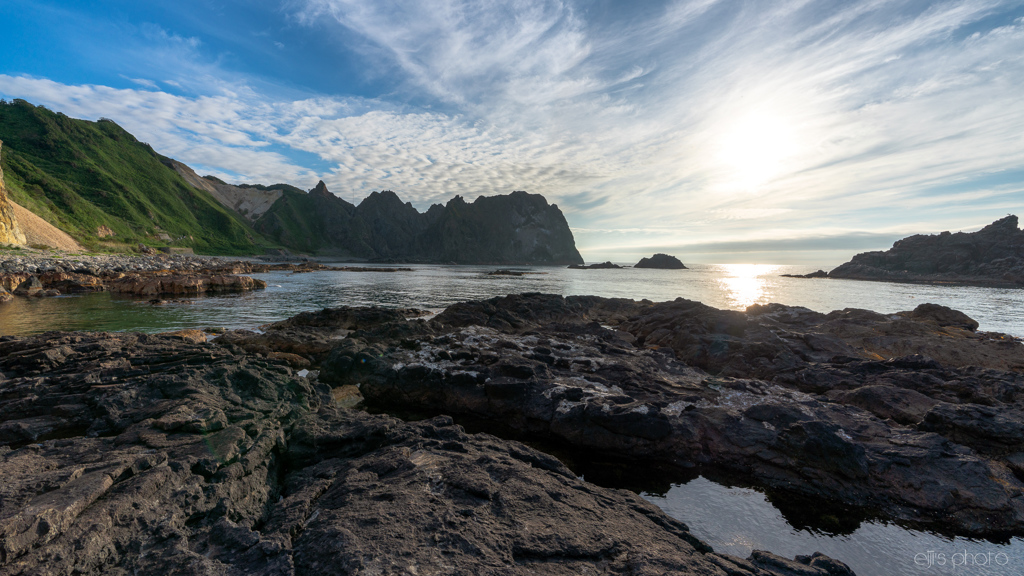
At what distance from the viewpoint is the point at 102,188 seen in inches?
3782

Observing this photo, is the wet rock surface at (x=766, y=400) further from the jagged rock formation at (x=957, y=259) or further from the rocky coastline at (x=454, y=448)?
the jagged rock formation at (x=957, y=259)

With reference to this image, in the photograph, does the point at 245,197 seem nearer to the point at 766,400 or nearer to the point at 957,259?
the point at 766,400

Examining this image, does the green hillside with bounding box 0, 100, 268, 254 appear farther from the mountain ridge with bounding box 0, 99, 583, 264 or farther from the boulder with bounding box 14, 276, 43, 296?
the boulder with bounding box 14, 276, 43, 296

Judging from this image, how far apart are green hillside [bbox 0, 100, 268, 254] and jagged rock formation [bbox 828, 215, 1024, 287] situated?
174130 mm

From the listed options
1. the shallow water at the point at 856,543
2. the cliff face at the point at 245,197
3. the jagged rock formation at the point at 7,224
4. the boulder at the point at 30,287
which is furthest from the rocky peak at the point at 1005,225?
the cliff face at the point at 245,197

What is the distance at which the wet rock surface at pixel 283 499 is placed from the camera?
3.65 meters

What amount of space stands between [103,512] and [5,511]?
70cm

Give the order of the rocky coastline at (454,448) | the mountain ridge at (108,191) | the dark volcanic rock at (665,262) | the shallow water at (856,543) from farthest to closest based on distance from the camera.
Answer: the dark volcanic rock at (665,262), the mountain ridge at (108,191), the shallow water at (856,543), the rocky coastline at (454,448)

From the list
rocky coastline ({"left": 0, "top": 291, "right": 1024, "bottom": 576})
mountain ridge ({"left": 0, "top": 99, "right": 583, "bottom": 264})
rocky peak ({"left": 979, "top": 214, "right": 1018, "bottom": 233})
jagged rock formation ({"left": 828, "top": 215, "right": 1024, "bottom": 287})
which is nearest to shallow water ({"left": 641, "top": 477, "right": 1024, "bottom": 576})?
rocky coastline ({"left": 0, "top": 291, "right": 1024, "bottom": 576})

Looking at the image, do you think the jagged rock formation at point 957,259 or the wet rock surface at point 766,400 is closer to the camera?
the wet rock surface at point 766,400

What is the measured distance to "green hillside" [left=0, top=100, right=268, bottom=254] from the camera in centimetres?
7576

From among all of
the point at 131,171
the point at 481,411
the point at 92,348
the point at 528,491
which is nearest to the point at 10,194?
the point at 131,171

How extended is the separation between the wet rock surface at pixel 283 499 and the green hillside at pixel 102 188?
9644 centimetres

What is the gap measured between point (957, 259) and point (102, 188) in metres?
212
